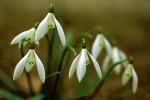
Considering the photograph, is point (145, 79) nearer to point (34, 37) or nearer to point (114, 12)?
point (34, 37)

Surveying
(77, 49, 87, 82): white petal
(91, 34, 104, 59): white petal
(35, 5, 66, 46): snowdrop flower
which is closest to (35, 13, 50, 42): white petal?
(35, 5, 66, 46): snowdrop flower

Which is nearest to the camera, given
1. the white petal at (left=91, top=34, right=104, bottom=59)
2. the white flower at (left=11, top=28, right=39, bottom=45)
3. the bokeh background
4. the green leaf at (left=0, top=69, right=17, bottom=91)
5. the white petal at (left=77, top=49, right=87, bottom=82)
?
the white petal at (left=77, top=49, right=87, bottom=82)

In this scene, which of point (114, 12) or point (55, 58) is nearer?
point (55, 58)

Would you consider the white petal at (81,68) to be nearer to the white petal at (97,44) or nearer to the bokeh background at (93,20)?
the white petal at (97,44)

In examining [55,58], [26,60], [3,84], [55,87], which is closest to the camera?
[26,60]

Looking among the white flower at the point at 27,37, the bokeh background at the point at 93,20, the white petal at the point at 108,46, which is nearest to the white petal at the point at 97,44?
the white petal at the point at 108,46

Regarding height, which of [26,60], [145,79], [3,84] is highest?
[26,60]

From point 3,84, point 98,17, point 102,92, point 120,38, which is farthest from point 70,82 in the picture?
point 98,17

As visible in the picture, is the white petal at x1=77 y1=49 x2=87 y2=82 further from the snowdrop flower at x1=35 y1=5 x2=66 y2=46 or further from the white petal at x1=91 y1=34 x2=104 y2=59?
the white petal at x1=91 y1=34 x2=104 y2=59
